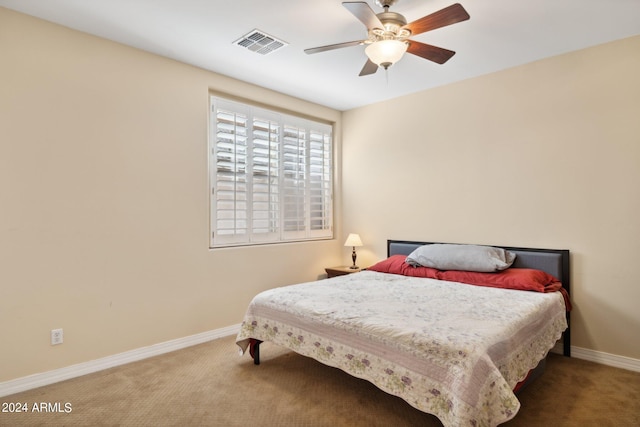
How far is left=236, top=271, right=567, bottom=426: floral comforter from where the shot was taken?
5.67 ft

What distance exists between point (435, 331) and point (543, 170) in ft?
7.32

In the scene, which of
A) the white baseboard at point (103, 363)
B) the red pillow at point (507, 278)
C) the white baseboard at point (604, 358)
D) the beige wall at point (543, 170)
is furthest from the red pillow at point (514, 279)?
the white baseboard at point (103, 363)

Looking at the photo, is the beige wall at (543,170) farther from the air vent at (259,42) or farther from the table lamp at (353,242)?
the air vent at (259,42)

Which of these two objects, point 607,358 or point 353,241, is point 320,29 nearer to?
point 353,241

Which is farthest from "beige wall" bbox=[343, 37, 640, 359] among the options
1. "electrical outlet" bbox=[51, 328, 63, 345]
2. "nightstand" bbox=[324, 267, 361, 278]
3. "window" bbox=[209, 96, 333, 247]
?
"electrical outlet" bbox=[51, 328, 63, 345]

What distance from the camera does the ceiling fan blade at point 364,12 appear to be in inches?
76.8

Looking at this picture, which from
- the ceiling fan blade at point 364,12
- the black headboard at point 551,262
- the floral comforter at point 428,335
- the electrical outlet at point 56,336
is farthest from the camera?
the black headboard at point 551,262

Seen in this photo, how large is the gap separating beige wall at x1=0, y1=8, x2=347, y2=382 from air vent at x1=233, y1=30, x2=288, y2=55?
2.55 feet

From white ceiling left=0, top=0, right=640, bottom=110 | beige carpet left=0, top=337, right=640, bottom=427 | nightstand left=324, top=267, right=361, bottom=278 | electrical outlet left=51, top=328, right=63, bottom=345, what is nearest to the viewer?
beige carpet left=0, top=337, right=640, bottom=427

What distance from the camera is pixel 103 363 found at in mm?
2914

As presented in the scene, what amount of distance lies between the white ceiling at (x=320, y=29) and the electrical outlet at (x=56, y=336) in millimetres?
2325

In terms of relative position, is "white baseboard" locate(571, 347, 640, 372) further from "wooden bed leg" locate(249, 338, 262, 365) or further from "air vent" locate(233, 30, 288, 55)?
"air vent" locate(233, 30, 288, 55)

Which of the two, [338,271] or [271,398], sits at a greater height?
[338,271]

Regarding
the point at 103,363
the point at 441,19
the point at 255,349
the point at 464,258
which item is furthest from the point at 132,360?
the point at 441,19
